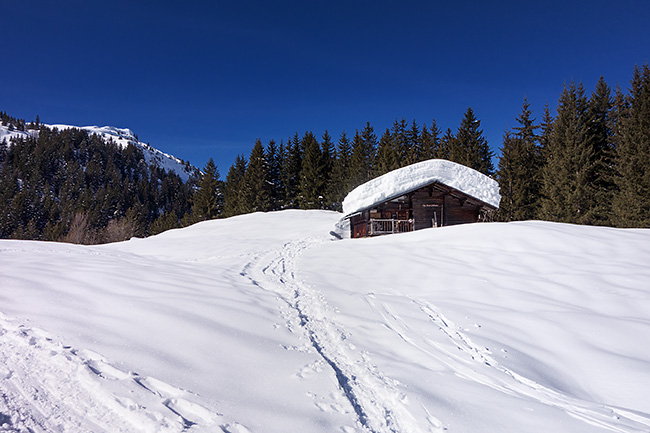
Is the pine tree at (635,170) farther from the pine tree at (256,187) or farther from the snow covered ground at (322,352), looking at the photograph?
the pine tree at (256,187)

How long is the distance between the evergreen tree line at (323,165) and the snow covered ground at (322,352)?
116ft

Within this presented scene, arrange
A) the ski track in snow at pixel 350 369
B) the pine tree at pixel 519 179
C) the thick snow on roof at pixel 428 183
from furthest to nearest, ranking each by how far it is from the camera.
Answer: the pine tree at pixel 519 179
the thick snow on roof at pixel 428 183
the ski track in snow at pixel 350 369

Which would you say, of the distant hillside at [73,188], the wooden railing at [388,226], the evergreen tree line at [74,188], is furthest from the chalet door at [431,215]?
the distant hillside at [73,188]

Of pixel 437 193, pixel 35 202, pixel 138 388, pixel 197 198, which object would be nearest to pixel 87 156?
pixel 35 202

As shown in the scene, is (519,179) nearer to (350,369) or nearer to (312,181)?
(312,181)

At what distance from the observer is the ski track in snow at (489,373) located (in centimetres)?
324

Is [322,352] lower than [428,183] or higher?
lower

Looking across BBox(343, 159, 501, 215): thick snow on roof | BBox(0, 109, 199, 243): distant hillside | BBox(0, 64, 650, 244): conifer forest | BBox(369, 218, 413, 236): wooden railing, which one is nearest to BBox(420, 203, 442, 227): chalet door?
BBox(369, 218, 413, 236): wooden railing

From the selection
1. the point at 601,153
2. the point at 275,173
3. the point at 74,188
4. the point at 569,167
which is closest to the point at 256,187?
the point at 275,173

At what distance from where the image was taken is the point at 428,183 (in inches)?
816

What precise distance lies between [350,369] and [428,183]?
18.7m

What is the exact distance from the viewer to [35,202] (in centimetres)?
8994

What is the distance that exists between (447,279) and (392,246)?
16.7 ft

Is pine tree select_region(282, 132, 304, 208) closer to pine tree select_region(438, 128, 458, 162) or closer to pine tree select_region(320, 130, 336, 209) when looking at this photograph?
pine tree select_region(320, 130, 336, 209)
